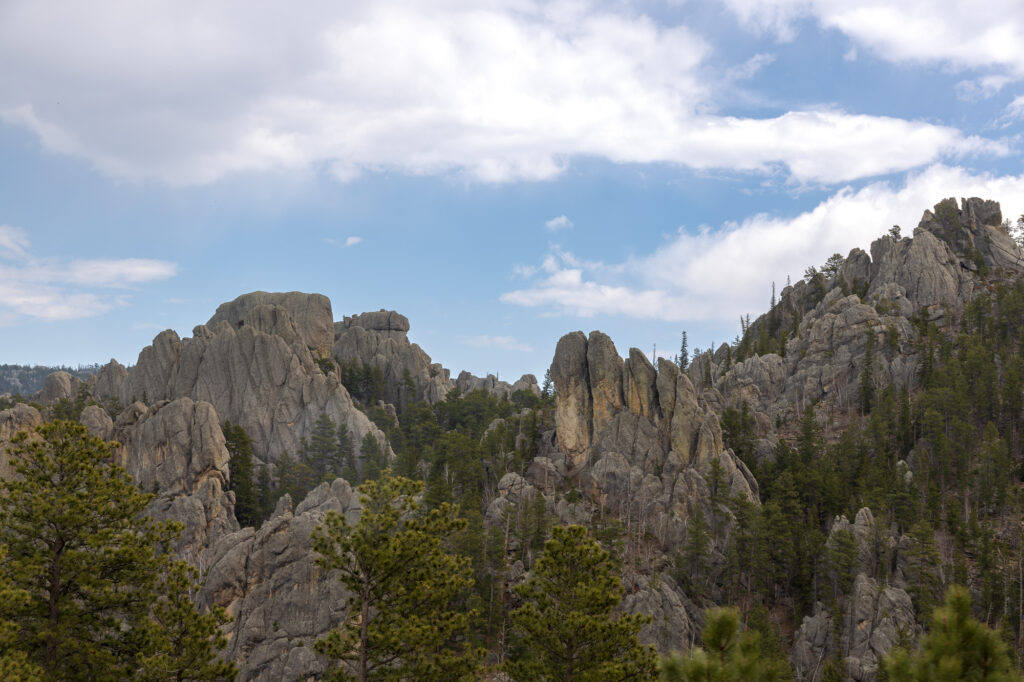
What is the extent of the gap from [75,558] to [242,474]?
64038 mm

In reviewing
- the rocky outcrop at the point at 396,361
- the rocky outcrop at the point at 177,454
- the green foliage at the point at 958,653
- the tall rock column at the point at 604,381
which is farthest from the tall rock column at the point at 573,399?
the green foliage at the point at 958,653

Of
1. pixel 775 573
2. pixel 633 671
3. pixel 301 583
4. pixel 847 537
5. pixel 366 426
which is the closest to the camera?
pixel 633 671

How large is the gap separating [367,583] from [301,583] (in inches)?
1241

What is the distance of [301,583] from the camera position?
2063 inches

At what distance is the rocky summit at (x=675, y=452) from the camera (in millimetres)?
56406

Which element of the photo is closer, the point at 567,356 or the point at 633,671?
the point at 633,671

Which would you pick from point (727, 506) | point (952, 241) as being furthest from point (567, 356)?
point (952, 241)

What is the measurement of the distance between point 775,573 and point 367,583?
5183cm

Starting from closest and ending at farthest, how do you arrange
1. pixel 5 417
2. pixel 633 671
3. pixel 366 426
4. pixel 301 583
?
pixel 633 671
pixel 301 583
pixel 5 417
pixel 366 426

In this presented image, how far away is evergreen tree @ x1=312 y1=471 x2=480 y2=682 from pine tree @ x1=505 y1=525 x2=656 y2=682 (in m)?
2.78

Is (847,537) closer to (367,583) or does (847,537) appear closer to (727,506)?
(727,506)

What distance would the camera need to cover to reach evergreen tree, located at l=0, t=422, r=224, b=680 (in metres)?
21.4

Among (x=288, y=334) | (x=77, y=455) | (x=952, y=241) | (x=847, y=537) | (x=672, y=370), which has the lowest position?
(x=847, y=537)

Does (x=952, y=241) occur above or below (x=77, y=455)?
above
